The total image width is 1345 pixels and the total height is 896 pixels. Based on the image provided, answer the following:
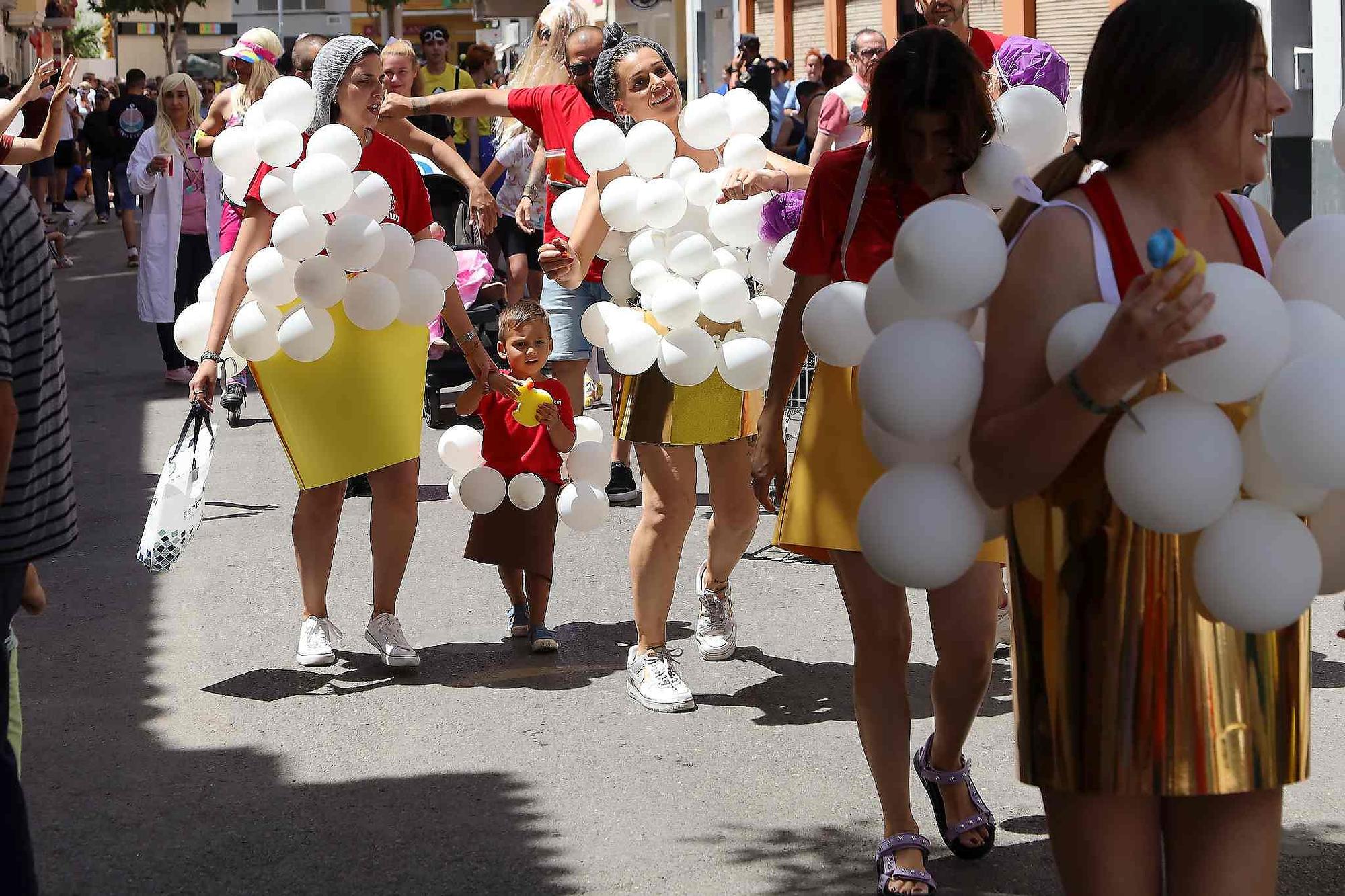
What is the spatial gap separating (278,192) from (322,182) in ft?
0.54

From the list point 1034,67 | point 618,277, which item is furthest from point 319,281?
point 1034,67

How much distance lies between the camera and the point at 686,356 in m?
5.32

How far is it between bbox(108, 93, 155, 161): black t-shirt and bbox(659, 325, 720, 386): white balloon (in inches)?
556

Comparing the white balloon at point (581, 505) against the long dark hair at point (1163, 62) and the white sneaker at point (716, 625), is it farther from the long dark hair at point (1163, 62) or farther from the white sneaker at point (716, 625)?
the long dark hair at point (1163, 62)

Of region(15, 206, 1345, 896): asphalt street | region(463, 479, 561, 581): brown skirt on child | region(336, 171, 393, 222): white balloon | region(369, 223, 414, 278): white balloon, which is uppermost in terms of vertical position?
→ region(336, 171, 393, 222): white balloon

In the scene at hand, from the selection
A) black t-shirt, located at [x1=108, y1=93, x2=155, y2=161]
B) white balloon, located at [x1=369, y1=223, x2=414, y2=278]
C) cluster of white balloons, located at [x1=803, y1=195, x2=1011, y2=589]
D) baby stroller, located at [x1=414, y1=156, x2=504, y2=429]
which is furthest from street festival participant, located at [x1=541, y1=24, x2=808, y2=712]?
black t-shirt, located at [x1=108, y1=93, x2=155, y2=161]

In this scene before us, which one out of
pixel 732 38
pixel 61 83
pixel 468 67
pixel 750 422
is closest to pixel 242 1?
pixel 732 38

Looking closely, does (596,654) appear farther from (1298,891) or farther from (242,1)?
(242,1)

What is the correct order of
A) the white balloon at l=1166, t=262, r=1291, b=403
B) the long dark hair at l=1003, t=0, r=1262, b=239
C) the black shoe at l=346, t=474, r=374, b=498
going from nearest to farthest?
the white balloon at l=1166, t=262, r=1291, b=403 → the long dark hair at l=1003, t=0, r=1262, b=239 → the black shoe at l=346, t=474, r=374, b=498

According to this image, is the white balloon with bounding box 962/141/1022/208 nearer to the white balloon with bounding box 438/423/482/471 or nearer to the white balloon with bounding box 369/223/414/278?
the white balloon with bounding box 369/223/414/278

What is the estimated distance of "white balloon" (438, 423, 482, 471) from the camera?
5961mm

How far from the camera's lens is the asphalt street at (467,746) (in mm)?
4188

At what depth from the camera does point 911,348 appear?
244cm

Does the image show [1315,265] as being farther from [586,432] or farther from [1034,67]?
[586,432]
